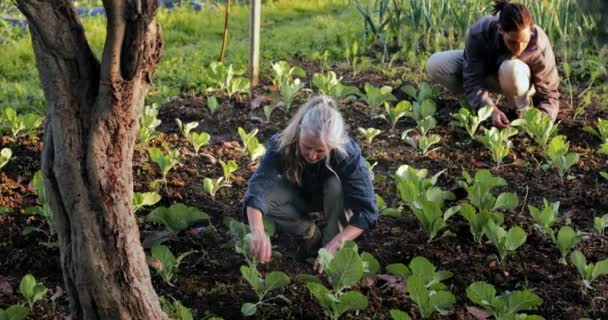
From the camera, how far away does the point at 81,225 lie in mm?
2814

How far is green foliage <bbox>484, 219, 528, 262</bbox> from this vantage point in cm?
380

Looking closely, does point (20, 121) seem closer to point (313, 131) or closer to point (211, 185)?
point (211, 185)

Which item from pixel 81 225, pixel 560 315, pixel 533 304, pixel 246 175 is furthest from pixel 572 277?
pixel 81 225

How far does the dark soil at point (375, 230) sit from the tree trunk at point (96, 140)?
0.59 m

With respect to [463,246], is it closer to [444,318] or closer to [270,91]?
[444,318]

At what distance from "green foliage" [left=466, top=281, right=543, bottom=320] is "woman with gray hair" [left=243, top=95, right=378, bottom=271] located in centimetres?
59

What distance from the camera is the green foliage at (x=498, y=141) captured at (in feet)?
16.2

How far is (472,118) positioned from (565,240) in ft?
5.27

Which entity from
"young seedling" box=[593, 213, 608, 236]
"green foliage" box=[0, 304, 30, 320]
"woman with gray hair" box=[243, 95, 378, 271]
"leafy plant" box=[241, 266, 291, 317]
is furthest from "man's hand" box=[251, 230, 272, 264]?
"young seedling" box=[593, 213, 608, 236]

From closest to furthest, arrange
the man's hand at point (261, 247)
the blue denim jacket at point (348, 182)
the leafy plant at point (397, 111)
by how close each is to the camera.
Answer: the man's hand at point (261, 247) < the blue denim jacket at point (348, 182) < the leafy plant at point (397, 111)

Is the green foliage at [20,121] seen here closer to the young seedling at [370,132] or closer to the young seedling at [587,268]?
the young seedling at [370,132]

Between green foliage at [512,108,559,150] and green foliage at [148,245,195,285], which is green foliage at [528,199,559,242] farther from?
Result: green foliage at [148,245,195,285]

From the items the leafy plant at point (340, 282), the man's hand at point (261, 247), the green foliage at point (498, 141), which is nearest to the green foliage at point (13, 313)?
the man's hand at point (261, 247)

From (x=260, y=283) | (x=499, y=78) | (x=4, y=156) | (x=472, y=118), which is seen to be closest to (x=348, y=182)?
(x=260, y=283)
